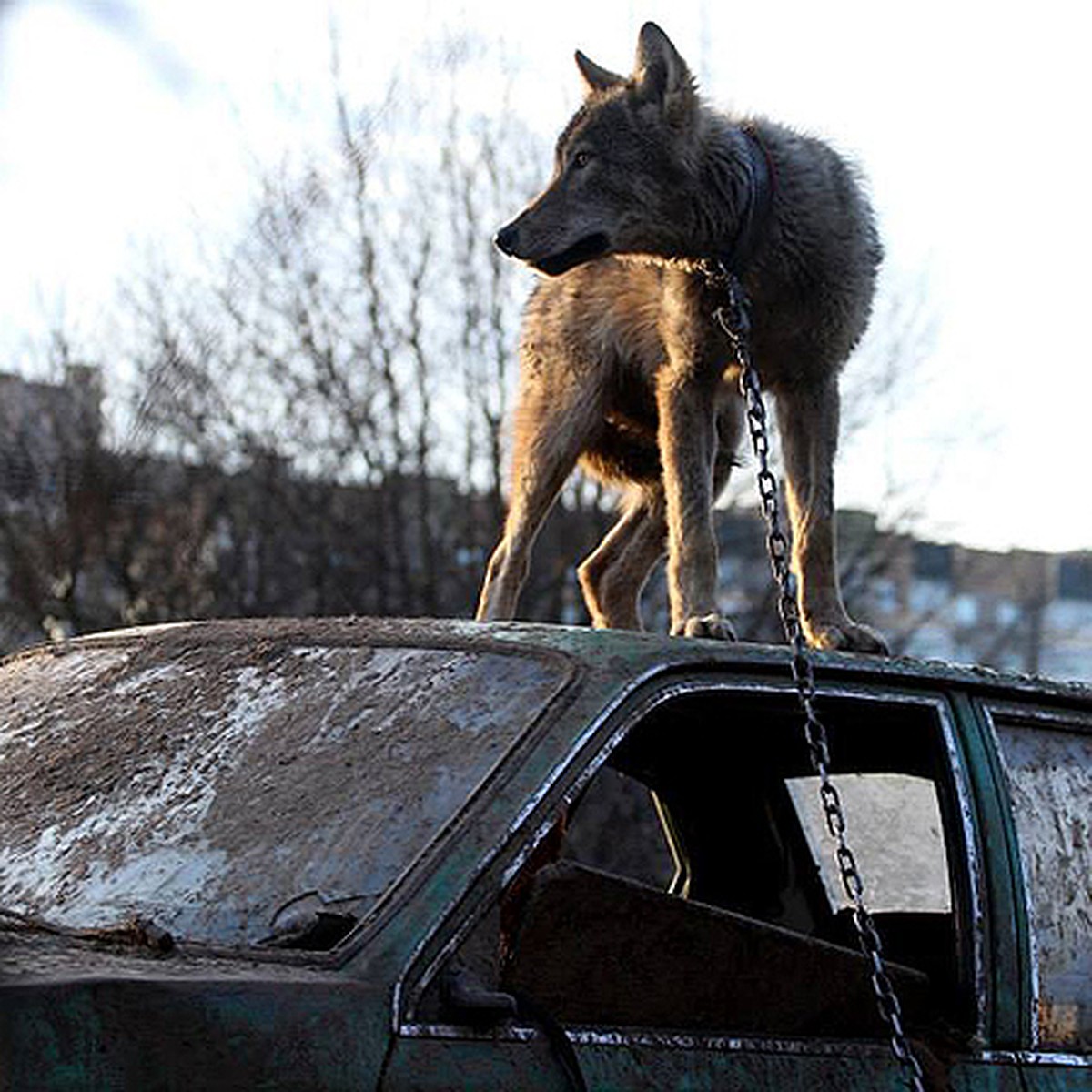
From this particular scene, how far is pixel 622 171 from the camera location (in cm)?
655

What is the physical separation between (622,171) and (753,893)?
206cm

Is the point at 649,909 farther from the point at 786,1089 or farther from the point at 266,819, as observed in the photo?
the point at 266,819

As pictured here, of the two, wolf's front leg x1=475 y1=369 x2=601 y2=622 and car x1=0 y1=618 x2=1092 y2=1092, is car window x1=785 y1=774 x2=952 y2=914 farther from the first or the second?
wolf's front leg x1=475 y1=369 x2=601 y2=622

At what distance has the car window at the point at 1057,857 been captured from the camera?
4.17m

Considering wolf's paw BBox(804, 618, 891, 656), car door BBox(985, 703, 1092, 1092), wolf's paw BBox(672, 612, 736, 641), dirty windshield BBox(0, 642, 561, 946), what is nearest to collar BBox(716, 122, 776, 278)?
wolf's paw BBox(804, 618, 891, 656)

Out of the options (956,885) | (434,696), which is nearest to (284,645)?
(434,696)

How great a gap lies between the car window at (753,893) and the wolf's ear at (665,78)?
2044 millimetres

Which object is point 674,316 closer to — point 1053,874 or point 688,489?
point 688,489

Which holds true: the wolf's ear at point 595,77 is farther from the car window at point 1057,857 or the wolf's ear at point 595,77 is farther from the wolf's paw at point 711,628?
the car window at point 1057,857

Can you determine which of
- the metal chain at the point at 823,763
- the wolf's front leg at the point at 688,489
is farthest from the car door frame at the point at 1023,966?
the wolf's front leg at the point at 688,489

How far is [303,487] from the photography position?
2258 cm

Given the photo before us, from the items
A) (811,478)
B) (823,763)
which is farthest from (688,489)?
(823,763)

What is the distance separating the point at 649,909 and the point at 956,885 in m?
0.72

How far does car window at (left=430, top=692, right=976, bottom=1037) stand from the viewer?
3.59m
